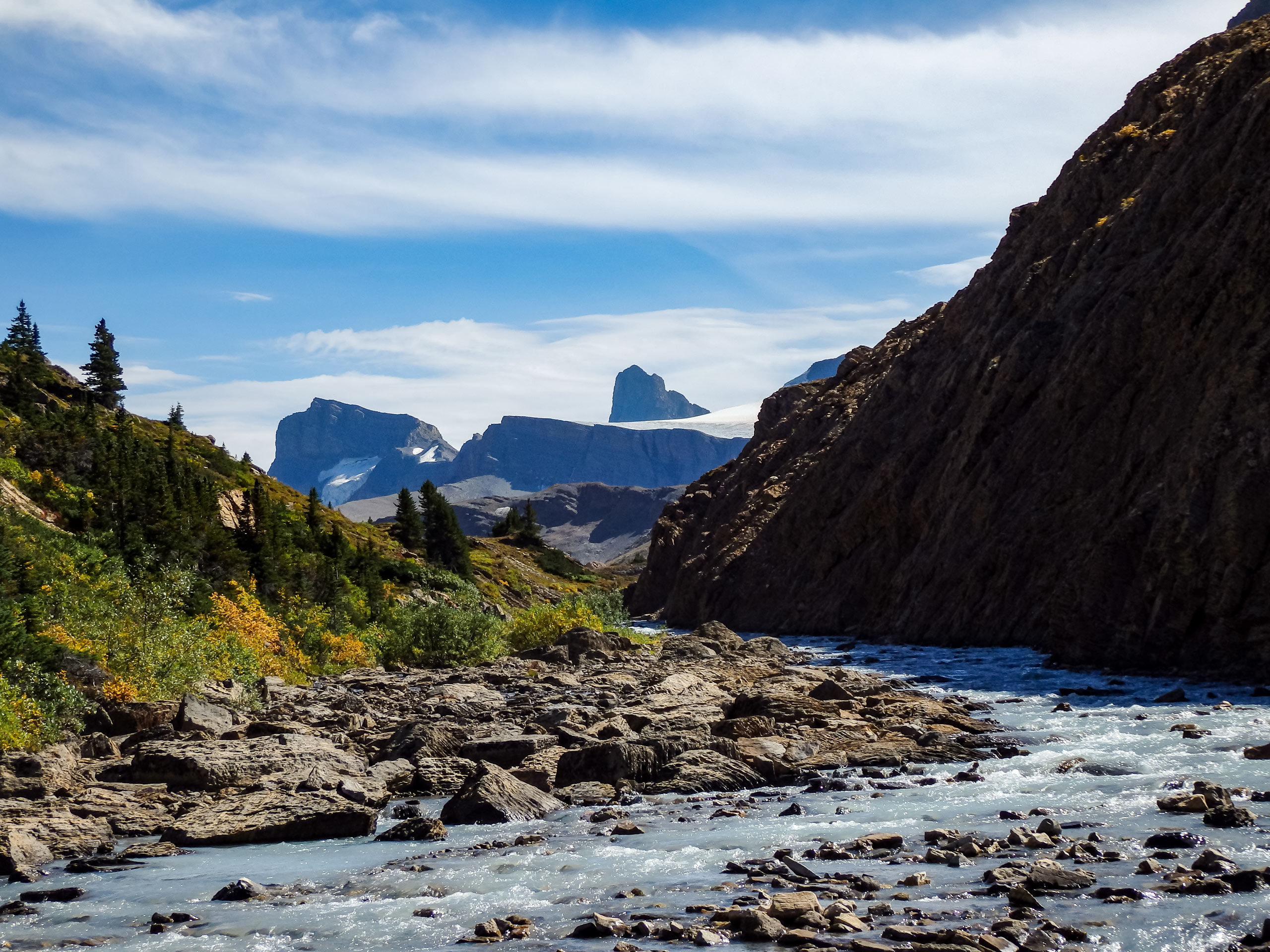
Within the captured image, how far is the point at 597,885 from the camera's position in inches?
Answer: 481

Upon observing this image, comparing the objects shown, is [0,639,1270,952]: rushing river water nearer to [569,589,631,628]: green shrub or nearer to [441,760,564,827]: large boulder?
[441,760,564,827]: large boulder

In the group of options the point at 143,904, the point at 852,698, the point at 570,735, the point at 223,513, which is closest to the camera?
the point at 143,904

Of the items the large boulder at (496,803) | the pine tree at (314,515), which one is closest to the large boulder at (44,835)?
the large boulder at (496,803)

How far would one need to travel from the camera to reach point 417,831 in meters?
15.1

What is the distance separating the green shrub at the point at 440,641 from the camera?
41219 millimetres

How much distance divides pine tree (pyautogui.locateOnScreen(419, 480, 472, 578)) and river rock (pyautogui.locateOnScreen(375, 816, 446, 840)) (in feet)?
236

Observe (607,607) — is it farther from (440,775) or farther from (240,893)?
(240,893)

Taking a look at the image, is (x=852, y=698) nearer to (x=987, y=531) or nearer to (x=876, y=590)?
(x=987, y=531)

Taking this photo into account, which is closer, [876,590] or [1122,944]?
[1122,944]

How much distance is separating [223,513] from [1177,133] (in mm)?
48541

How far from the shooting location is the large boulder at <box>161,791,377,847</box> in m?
15.1

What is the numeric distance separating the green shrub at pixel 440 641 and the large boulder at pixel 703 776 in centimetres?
2310

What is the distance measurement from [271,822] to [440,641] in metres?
26.1

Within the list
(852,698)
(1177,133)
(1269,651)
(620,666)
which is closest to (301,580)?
(620,666)
